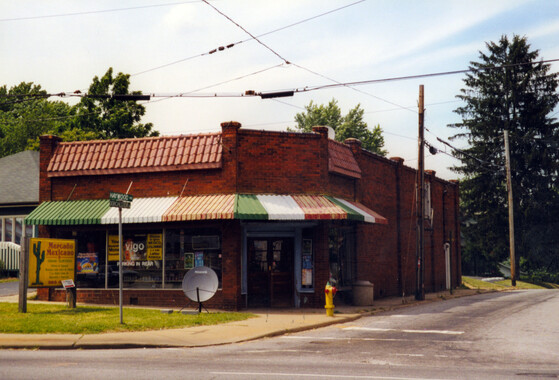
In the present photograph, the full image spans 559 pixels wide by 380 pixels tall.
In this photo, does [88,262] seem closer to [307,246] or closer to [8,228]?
[307,246]

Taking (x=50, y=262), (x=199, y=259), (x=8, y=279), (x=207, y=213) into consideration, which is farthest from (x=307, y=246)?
(x=8, y=279)

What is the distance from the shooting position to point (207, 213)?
20609 mm

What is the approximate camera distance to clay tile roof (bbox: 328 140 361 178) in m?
23.8

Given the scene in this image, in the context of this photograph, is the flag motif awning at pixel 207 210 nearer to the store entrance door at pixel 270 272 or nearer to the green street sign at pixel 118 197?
the store entrance door at pixel 270 272

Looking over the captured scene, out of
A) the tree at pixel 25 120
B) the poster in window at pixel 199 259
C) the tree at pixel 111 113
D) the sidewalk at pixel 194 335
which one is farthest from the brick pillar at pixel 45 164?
the tree at pixel 25 120

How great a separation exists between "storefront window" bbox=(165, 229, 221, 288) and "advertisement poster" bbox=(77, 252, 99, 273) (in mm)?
2947

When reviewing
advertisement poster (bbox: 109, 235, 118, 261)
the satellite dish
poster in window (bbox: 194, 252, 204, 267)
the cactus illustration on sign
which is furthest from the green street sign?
advertisement poster (bbox: 109, 235, 118, 261)

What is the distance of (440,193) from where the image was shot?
3834cm

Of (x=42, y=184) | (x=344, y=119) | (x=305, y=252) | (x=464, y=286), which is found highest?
(x=344, y=119)

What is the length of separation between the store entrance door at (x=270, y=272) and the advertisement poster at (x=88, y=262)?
5.88 meters

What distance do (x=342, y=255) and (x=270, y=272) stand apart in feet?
13.5

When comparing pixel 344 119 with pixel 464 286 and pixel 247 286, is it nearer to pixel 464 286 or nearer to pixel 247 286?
pixel 464 286

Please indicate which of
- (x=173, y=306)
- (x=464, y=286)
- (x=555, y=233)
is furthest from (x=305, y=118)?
(x=173, y=306)

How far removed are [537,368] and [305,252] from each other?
1229 centimetres
